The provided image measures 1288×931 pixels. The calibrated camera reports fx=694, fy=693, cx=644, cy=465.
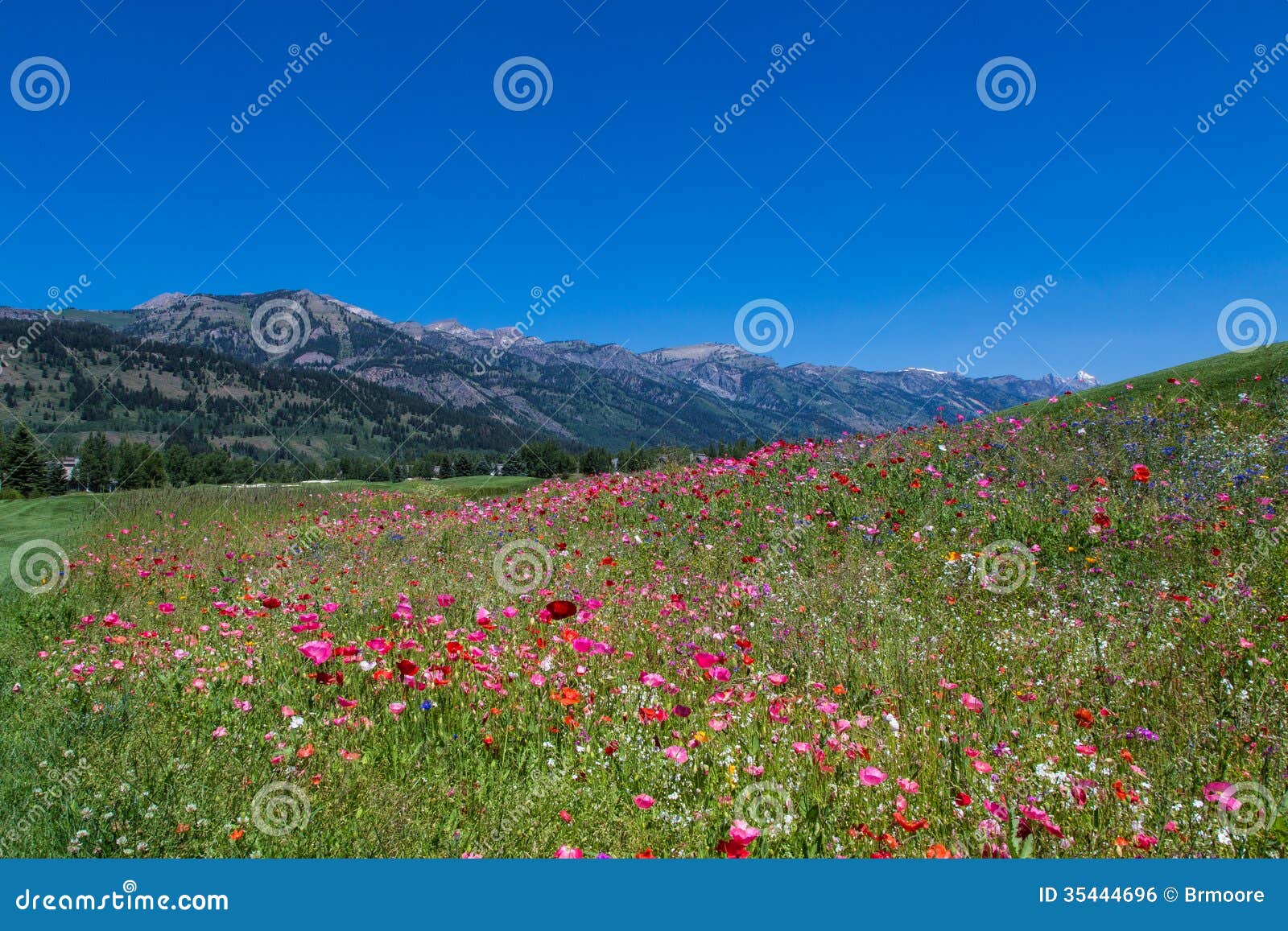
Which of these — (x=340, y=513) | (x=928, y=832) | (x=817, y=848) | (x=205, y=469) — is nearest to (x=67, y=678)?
(x=817, y=848)

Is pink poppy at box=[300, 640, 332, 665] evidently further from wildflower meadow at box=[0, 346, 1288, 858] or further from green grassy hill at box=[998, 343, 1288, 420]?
green grassy hill at box=[998, 343, 1288, 420]

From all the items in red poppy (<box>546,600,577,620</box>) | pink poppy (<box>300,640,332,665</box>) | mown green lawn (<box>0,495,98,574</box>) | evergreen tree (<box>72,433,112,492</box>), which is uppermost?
evergreen tree (<box>72,433,112,492</box>)

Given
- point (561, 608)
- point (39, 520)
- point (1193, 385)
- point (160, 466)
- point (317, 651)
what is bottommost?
point (317, 651)

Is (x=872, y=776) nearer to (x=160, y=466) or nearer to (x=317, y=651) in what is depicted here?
(x=317, y=651)

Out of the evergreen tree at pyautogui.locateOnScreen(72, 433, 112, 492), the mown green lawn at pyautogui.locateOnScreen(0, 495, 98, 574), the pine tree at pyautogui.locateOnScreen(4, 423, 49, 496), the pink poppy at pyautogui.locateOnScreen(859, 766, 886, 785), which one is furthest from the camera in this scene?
the evergreen tree at pyautogui.locateOnScreen(72, 433, 112, 492)

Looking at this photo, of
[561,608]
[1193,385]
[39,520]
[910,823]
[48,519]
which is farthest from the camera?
[1193,385]

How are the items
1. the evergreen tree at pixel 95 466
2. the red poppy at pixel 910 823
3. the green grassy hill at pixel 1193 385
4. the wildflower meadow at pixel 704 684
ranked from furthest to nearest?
the evergreen tree at pixel 95 466
the green grassy hill at pixel 1193 385
the wildflower meadow at pixel 704 684
the red poppy at pixel 910 823

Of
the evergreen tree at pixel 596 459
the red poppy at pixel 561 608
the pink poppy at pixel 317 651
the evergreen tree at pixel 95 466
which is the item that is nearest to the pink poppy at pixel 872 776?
the red poppy at pixel 561 608

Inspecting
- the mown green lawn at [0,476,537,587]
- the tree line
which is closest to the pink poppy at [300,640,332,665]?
the mown green lawn at [0,476,537,587]

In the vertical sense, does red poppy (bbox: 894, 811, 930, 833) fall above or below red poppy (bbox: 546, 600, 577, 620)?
below

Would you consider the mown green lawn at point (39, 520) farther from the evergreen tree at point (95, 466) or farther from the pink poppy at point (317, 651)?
the evergreen tree at point (95, 466)

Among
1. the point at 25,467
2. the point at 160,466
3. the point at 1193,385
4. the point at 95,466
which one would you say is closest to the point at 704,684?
the point at 1193,385

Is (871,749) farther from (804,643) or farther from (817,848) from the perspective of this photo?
(804,643)

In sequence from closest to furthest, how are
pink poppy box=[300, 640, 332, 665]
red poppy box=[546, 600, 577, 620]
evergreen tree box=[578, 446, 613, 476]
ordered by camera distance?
pink poppy box=[300, 640, 332, 665], red poppy box=[546, 600, 577, 620], evergreen tree box=[578, 446, 613, 476]
